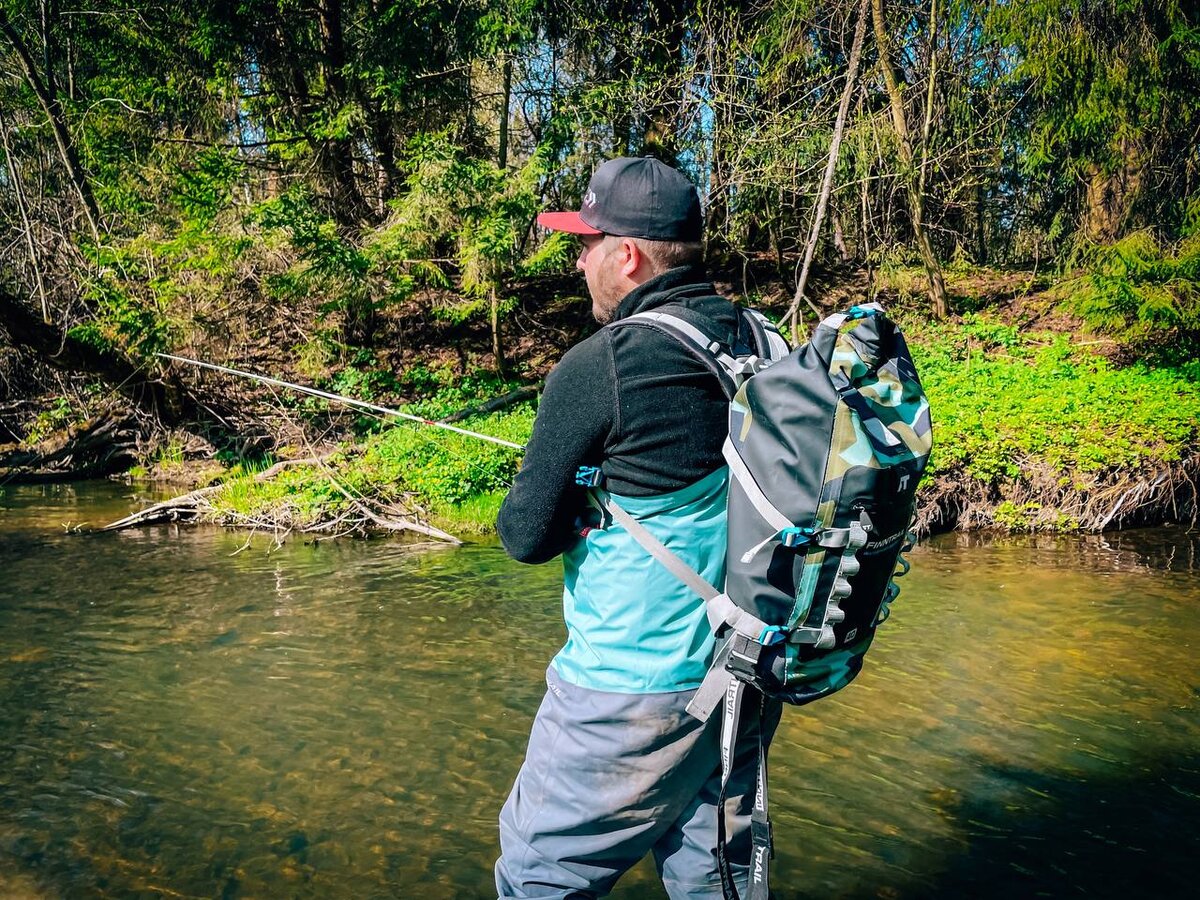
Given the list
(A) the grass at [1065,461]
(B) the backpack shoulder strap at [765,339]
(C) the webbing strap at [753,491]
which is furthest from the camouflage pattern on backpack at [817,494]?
(A) the grass at [1065,461]

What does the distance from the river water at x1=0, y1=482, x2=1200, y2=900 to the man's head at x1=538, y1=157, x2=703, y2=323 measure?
7.49 ft

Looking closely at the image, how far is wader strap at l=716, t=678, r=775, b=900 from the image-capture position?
195 centimetres

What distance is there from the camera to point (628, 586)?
2002 millimetres

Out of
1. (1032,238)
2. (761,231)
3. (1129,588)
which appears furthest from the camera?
(1032,238)

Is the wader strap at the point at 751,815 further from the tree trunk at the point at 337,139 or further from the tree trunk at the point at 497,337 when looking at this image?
the tree trunk at the point at 337,139

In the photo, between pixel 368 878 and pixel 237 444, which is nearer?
pixel 368 878

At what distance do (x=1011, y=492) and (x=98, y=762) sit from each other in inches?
308

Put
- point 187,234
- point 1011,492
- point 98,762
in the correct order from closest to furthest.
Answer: point 98,762, point 1011,492, point 187,234

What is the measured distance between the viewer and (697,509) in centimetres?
201

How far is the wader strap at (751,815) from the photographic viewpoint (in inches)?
76.8

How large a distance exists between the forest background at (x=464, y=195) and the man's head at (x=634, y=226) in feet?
23.9

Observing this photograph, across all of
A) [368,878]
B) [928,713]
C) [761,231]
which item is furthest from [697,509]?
[761,231]

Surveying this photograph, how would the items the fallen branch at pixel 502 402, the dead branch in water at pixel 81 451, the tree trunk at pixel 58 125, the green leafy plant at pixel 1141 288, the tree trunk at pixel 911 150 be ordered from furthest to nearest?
the fallen branch at pixel 502 402 < the tree trunk at pixel 911 150 < the dead branch in water at pixel 81 451 < the green leafy plant at pixel 1141 288 < the tree trunk at pixel 58 125

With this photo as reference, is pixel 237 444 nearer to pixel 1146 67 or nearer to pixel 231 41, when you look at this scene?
pixel 231 41
